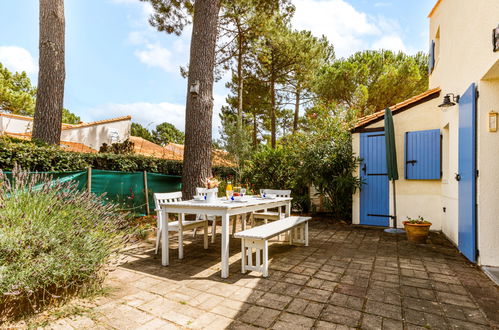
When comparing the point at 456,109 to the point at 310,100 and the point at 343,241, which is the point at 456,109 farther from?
the point at 310,100

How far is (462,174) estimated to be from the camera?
12.1 feet

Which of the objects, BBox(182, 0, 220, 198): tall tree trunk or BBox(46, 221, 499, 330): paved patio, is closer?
BBox(46, 221, 499, 330): paved patio

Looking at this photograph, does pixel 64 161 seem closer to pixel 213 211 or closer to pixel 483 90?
pixel 213 211

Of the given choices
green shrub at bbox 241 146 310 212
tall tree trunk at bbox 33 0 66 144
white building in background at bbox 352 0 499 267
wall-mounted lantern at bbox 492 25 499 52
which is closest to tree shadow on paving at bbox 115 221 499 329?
white building in background at bbox 352 0 499 267

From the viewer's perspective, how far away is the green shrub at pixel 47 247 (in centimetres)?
188

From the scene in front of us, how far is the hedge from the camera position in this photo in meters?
4.03

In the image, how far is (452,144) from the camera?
4.45m

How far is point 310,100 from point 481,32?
12.5 metres

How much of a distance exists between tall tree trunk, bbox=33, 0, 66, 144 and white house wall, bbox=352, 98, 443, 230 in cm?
710

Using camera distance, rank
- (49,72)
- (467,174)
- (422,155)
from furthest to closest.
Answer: (49,72), (422,155), (467,174)

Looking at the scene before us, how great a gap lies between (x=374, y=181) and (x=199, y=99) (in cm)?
395

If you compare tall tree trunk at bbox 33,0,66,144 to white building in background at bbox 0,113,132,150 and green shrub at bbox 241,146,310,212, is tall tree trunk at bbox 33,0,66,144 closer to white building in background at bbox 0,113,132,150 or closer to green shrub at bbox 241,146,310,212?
green shrub at bbox 241,146,310,212

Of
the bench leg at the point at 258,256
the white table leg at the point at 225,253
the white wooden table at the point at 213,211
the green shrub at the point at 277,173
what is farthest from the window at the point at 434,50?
the white table leg at the point at 225,253

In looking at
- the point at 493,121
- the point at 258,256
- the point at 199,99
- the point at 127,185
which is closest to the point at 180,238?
the point at 258,256
